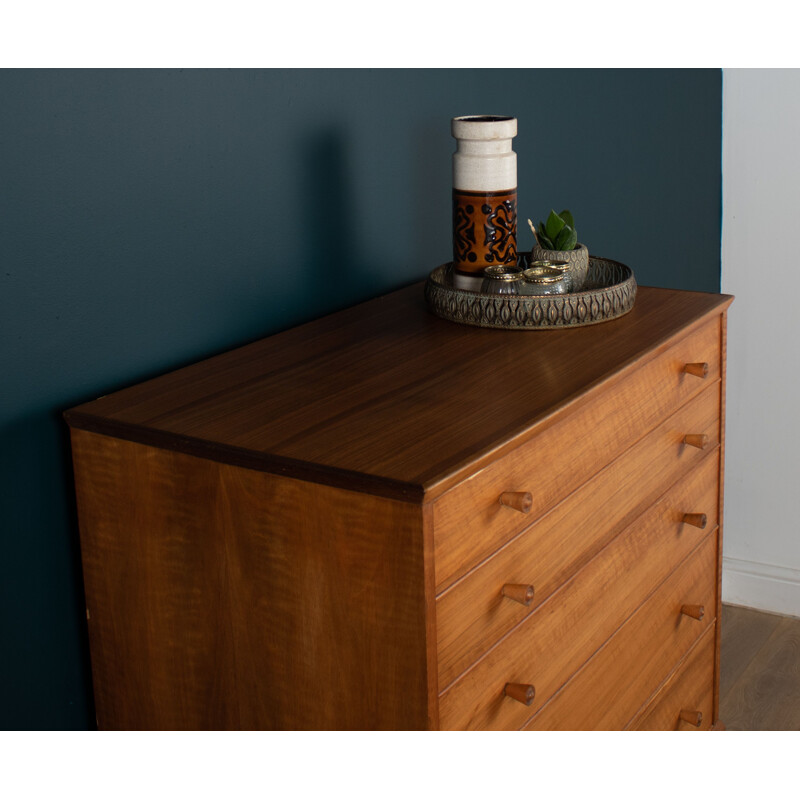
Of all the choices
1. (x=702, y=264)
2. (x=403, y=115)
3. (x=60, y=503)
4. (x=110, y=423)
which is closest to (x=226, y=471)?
(x=110, y=423)

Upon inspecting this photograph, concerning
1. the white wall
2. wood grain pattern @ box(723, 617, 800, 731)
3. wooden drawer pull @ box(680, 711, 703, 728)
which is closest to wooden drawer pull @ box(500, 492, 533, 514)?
wooden drawer pull @ box(680, 711, 703, 728)

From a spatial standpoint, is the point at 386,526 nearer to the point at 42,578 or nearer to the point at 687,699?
the point at 42,578

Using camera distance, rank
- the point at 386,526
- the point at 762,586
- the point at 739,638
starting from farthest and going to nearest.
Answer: the point at 762,586 < the point at 739,638 < the point at 386,526

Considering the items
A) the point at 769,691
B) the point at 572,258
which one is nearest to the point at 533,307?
the point at 572,258

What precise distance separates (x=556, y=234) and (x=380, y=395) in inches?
21.6

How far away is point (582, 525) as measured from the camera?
1.39m

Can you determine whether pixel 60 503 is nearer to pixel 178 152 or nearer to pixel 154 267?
pixel 154 267

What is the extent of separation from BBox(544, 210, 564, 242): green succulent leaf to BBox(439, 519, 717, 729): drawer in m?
0.48

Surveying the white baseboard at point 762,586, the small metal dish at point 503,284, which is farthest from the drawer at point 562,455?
the white baseboard at point 762,586

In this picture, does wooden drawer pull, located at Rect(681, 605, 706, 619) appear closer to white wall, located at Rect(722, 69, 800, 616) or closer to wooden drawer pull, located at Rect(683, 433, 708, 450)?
wooden drawer pull, located at Rect(683, 433, 708, 450)

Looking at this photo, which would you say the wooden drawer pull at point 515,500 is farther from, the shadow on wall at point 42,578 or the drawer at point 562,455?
the shadow on wall at point 42,578

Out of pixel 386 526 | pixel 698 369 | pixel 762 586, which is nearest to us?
pixel 386 526

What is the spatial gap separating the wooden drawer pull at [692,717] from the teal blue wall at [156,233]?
0.92 metres
